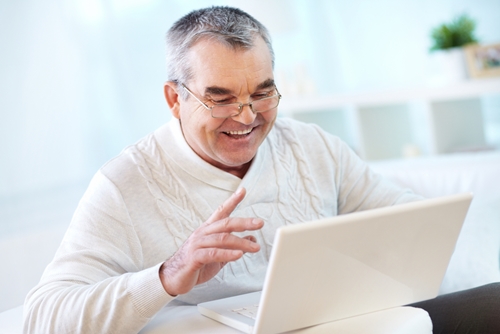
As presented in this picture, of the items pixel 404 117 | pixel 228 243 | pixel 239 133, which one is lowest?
pixel 404 117

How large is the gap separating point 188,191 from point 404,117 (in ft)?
8.56

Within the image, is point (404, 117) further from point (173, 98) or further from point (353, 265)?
point (353, 265)

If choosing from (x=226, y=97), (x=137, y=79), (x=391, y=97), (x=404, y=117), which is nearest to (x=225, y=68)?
(x=226, y=97)

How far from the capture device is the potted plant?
3.24 meters

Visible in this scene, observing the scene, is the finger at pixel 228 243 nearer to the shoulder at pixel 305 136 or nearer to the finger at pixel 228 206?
the finger at pixel 228 206

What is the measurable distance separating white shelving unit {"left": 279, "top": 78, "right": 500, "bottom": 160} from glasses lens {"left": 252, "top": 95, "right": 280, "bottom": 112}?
1887mm

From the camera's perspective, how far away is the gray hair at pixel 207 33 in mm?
1457

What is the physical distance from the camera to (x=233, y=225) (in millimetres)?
1105

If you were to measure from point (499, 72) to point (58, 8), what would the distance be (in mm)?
2103

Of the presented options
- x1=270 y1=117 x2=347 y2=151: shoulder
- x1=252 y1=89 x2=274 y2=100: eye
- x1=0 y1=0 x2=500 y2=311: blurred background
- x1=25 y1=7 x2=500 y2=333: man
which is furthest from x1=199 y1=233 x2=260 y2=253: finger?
x1=0 y1=0 x2=500 y2=311: blurred background

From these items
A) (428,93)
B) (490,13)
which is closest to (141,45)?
(428,93)

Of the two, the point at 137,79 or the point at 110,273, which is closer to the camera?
the point at 110,273

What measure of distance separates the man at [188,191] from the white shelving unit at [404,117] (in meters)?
1.72

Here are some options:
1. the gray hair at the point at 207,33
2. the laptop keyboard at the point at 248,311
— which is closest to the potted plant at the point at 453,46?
the gray hair at the point at 207,33
